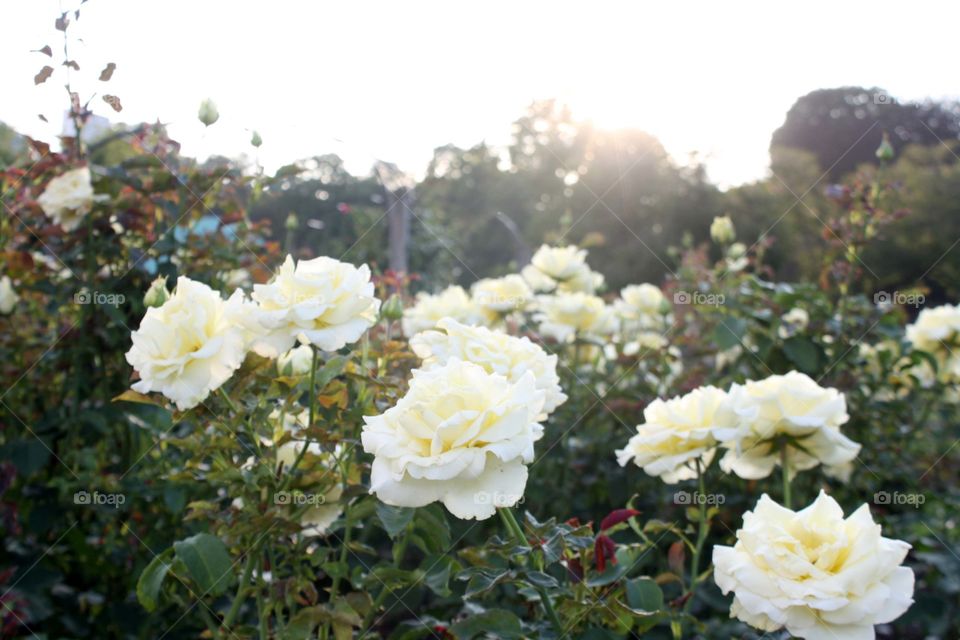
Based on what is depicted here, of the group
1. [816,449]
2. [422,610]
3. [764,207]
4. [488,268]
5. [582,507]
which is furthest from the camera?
[488,268]

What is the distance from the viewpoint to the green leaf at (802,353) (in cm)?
216

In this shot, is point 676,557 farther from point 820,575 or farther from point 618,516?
point 820,575

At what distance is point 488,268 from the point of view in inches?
883

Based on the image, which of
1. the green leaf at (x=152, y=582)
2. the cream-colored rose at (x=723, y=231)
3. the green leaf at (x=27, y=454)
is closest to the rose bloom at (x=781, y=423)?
the green leaf at (x=152, y=582)

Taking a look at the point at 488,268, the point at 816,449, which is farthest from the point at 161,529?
the point at 488,268

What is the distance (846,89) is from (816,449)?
25.5 m

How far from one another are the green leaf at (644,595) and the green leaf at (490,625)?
17cm

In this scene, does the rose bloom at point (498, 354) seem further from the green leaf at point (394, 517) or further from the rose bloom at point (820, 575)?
the rose bloom at point (820, 575)

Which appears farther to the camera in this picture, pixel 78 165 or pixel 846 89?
pixel 846 89

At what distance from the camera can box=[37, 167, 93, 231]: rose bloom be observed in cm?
187

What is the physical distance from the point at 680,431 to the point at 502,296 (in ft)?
3.31

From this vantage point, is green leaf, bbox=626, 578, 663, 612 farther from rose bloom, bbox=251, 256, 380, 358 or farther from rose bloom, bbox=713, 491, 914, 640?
rose bloom, bbox=251, 256, 380, 358

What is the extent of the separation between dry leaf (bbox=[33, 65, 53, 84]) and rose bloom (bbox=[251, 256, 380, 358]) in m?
1.05

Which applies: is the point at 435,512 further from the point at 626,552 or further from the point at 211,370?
the point at 211,370
